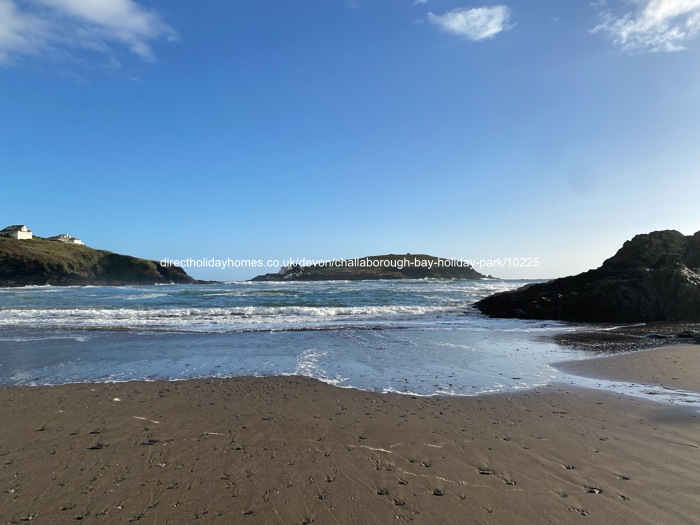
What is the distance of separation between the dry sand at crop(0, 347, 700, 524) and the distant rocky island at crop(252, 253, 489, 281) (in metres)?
102

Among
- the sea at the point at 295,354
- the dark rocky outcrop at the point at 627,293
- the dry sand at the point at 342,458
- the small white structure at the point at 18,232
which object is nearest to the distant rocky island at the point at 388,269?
the small white structure at the point at 18,232

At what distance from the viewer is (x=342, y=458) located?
15.4 ft

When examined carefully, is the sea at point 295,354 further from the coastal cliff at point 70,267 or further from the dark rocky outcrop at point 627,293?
the coastal cliff at point 70,267

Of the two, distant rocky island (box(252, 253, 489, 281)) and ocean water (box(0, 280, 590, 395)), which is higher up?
distant rocky island (box(252, 253, 489, 281))

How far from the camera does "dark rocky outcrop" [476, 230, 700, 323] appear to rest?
2202cm

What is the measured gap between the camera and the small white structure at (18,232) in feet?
360

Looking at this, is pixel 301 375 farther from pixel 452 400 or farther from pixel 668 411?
pixel 668 411

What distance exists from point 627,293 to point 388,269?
11150cm

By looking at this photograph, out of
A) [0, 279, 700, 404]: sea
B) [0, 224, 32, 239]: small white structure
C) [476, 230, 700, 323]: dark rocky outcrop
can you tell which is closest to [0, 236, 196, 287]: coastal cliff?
[0, 224, 32, 239]: small white structure

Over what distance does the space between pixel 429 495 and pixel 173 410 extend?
4579mm

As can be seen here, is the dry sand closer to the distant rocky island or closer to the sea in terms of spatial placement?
the sea

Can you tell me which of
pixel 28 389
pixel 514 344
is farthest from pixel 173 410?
pixel 514 344

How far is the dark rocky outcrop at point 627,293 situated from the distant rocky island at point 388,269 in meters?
80.6

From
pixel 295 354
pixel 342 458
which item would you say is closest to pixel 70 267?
pixel 295 354
